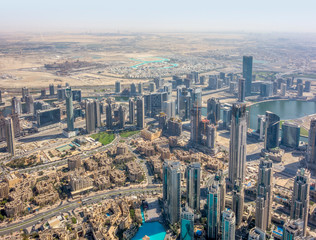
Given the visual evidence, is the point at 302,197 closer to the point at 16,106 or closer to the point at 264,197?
the point at 264,197

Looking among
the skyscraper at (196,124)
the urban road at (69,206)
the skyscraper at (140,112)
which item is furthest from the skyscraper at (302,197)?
the skyscraper at (140,112)

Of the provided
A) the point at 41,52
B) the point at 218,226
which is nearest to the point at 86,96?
the point at 218,226

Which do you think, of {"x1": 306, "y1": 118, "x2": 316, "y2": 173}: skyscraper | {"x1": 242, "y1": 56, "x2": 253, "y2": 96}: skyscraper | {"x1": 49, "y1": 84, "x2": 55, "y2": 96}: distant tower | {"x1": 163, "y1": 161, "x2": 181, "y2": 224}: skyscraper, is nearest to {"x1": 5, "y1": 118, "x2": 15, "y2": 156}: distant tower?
{"x1": 163, "y1": 161, "x2": 181, "y2": 224}: skyscraper

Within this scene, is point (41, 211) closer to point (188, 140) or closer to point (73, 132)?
point (73, 132)

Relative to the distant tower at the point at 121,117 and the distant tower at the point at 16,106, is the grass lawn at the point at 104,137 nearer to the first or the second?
the distant tower at the point at 121,117

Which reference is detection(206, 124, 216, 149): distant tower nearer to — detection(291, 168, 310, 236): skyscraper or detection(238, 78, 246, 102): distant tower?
detection(291, 168, 310, 236): skyscraper

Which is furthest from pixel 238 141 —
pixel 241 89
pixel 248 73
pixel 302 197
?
pixel 248 73
